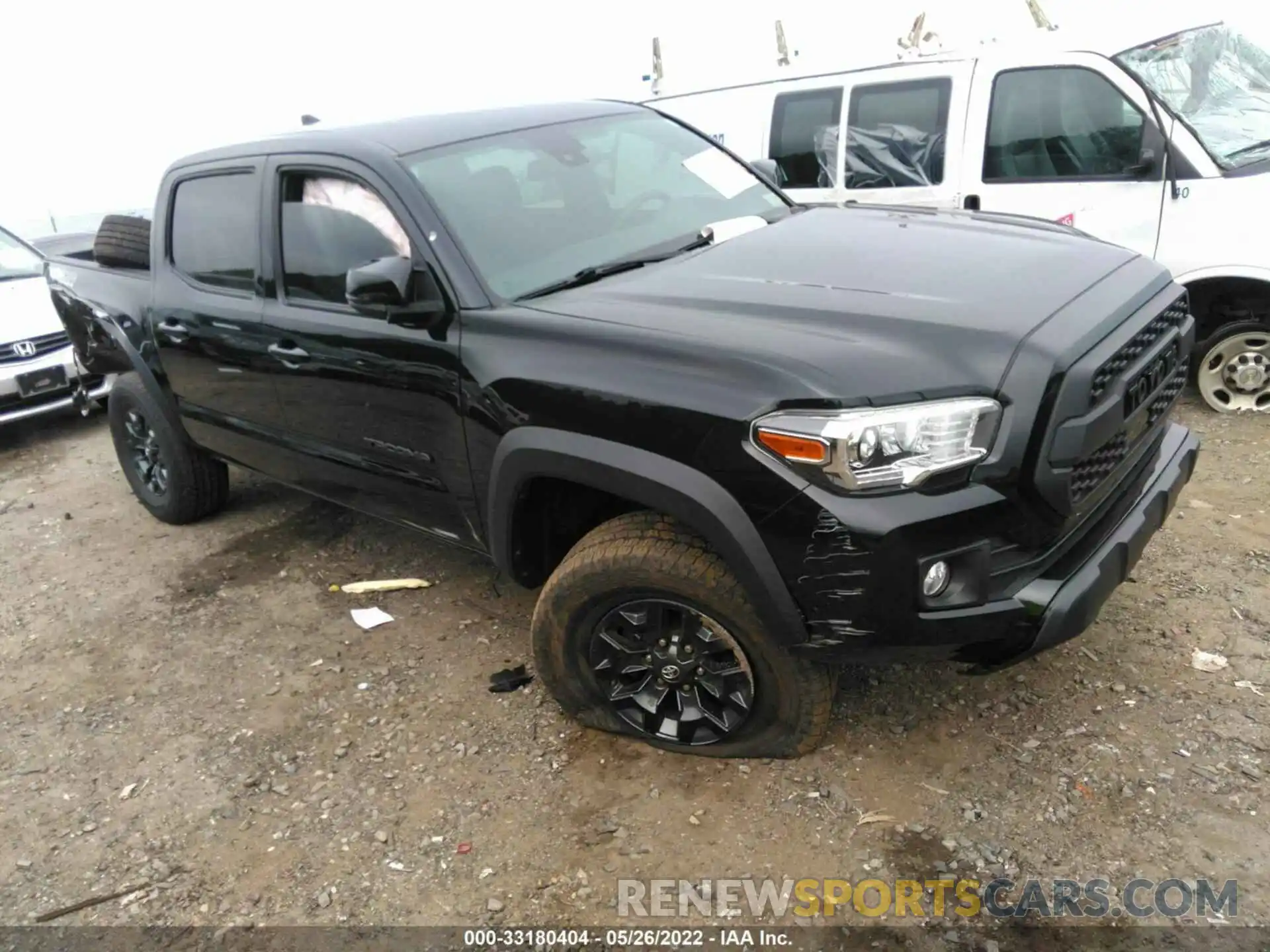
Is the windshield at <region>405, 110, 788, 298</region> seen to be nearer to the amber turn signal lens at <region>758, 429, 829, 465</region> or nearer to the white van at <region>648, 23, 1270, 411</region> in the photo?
the white van at <region>648, 23, 1270, 411</region>

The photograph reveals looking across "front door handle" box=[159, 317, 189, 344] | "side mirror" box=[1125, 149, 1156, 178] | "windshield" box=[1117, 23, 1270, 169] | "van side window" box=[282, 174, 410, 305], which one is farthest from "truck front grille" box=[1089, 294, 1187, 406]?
"front door handle" box=[159, 317, 189, 344]

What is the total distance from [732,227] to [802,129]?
2831mm

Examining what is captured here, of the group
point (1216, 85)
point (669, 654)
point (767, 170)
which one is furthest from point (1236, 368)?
point (669, 654)

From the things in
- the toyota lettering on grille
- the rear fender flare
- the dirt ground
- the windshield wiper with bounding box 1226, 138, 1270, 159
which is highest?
the windshield wiper with bounding box 1226, 138, 1270, 159

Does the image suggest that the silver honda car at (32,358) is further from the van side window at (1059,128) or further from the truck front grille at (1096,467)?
the truck front grille at (1096,467)

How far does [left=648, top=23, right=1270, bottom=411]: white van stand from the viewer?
4.56 m

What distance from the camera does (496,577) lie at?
4098 millimetres

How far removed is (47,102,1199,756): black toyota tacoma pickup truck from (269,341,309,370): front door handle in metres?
0.02

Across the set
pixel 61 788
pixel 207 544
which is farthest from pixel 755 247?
pixel 207 544

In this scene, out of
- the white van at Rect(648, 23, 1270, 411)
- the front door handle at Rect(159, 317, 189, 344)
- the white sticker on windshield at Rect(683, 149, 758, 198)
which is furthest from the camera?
the white van at Rect(648, 23, 1270, 411)

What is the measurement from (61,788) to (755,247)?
9.54 feet

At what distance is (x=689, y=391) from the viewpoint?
231cm

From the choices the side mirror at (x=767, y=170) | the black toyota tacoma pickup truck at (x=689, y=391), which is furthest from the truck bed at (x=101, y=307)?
the side mirror at (x=767, y=170)

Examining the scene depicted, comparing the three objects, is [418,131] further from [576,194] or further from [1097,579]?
[1097,579]
